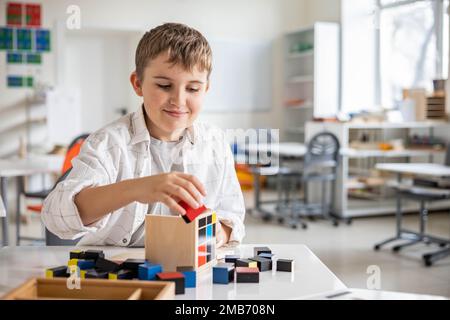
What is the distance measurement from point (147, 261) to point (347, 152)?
3771 millimetres

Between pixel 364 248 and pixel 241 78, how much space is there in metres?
3.18

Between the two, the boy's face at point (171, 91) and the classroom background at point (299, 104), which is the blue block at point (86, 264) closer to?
the boy's face at point (171, 91)

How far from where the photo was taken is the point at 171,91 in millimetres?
951

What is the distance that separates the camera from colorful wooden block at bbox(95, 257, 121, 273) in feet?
2.59

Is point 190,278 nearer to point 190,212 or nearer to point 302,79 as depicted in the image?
point 190,212

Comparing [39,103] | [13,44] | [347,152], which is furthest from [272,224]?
[13,44]

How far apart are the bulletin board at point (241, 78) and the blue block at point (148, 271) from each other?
17.6 ft

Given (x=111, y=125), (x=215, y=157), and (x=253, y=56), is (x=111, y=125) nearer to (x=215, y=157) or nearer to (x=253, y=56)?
(x=215, y=157)

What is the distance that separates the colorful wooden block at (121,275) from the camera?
769 mm

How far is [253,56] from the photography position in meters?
6.34

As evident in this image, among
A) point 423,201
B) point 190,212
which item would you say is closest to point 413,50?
point 423,201

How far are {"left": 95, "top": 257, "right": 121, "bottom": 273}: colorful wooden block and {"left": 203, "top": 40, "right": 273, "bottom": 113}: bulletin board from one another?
210 inches
